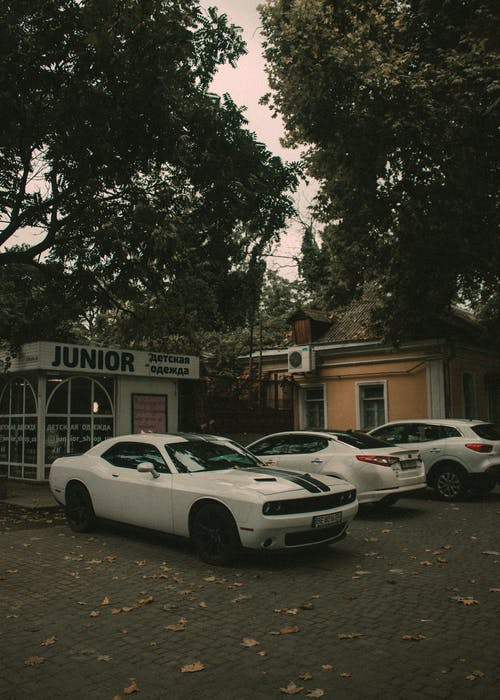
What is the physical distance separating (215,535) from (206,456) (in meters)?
1.39

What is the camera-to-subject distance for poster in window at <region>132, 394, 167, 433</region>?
1691cm

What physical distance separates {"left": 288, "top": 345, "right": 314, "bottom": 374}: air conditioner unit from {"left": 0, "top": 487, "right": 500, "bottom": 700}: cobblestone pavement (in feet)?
55.2

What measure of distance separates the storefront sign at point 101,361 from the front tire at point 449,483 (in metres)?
7.89

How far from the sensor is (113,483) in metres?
8.61

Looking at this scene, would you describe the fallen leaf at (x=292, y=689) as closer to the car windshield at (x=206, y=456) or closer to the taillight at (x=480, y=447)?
the car windshield at (x=206, y=456)

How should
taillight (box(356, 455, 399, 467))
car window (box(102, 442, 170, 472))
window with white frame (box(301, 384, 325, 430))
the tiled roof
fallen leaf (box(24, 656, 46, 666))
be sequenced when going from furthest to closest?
1. window with white frame (box(301, 384, 325, 430))
2. the tiled roof
3. taillight (box(356, 455, 399, 467))
4. car window (box(102, 442, 170, 472))
5. fallen leaf (box(24, 656, 46, 666))

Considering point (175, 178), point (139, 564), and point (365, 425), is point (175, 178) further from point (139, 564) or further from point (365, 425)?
point (365, 425)

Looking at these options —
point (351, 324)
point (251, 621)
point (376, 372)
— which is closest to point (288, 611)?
point (251, 621)

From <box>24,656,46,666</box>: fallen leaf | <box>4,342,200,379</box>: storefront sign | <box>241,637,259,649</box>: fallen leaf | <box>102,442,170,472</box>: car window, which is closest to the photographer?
<box>24,656,46,666</box>: fallen leaf

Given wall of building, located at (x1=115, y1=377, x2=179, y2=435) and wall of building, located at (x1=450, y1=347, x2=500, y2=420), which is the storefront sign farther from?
wall of building, located at (x1=450, y1=347, x2=500, y2=420)

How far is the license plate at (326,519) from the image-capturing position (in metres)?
7.05

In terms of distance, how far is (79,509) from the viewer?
30.6 ft

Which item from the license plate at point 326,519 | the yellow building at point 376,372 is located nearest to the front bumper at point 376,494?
the license plate at point 326,519

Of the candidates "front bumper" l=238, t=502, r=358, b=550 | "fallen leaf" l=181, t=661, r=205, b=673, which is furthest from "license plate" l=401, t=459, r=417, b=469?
"fallen leaf" l=181, t=661, r=205, b=673
